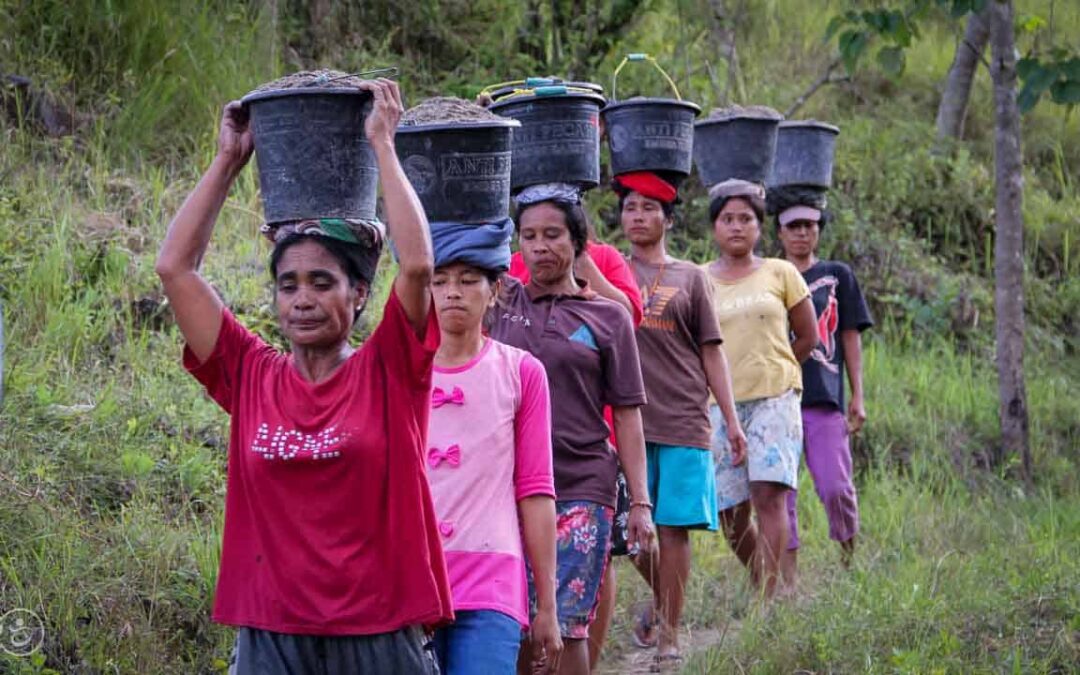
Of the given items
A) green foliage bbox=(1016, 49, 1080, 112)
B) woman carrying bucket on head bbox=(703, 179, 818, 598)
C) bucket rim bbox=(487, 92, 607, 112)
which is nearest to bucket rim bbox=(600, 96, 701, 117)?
bucket rim bbox=(487, 92, 607, 112)

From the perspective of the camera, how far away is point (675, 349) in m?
6.02

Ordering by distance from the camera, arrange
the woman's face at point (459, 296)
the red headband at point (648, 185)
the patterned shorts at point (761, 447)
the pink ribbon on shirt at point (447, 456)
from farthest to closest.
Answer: the patterned shorts at point (761, 447) → the red headband at point (648, 185) → the woman's face at point (459, 296) → the pink ribbon on shirt at point (447, 456)

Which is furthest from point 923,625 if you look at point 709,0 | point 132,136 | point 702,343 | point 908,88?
point 908,88

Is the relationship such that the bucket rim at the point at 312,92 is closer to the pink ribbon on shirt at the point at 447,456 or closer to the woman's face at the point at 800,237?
the pink ribbon on shirt at the point at 447,456

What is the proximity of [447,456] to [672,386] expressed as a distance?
2060 millimetres

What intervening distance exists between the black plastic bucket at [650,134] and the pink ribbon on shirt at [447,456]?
77.6 inches

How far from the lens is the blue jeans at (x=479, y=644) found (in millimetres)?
3832

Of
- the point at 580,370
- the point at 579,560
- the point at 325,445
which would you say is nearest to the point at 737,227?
the point at 580,370

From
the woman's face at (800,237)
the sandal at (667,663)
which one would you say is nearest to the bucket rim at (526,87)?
the sandal at (667,663)

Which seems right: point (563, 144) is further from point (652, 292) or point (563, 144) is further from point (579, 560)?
point (579, 560)

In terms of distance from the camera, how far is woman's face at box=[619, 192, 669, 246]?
5902 millimetres

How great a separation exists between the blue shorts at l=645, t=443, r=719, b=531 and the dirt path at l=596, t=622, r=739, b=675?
454 millimetres

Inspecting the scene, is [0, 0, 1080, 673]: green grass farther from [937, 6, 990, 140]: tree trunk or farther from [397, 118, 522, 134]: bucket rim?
[397, 118, 522, 134]: bucket rim

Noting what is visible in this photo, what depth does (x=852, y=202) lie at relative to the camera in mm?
11484
